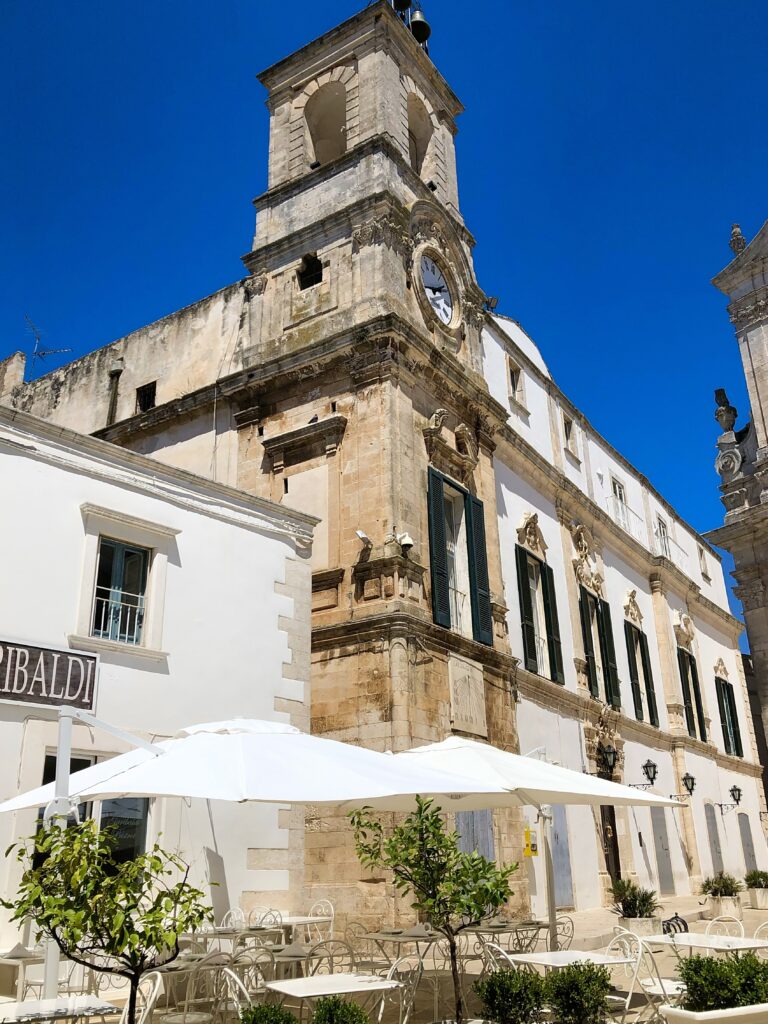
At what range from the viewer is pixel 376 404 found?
1513cm

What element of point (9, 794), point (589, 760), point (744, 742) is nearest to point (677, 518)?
point (744, 742)

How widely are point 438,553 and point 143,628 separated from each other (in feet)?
20.7

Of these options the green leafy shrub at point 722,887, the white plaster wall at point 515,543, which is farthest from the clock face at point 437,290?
the green leafy shrub at point 722,887

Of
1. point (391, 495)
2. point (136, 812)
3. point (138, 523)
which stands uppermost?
point (391, 495)

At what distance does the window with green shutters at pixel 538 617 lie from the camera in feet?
59.7

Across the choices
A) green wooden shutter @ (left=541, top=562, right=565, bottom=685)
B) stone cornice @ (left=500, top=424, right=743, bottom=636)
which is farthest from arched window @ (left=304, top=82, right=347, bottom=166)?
green wooden shutter @ (left=541, top=562, right=565, bottom=685)

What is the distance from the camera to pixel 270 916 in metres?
9.77

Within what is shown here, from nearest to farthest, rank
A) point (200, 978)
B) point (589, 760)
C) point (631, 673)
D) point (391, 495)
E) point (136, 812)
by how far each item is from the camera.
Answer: point (200, 978), point (136, 812), point (391, 495), point (589, 760), point (631, 673)

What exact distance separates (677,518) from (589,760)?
1398 cm

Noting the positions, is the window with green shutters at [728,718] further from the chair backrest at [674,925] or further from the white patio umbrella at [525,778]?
the white patio umbrella at [525,778]

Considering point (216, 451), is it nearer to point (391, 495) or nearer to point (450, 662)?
point (391, 495)

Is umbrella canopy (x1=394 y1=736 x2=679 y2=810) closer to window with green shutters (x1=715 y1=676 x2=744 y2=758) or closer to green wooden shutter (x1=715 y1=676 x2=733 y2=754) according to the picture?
green wooden shutter (x1=715 y1=676 x2=733 y2=754)

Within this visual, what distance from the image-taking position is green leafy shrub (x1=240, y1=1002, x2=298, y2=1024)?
5.29 metres

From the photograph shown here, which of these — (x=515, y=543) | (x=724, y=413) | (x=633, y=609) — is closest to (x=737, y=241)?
(x=724, y=413)
